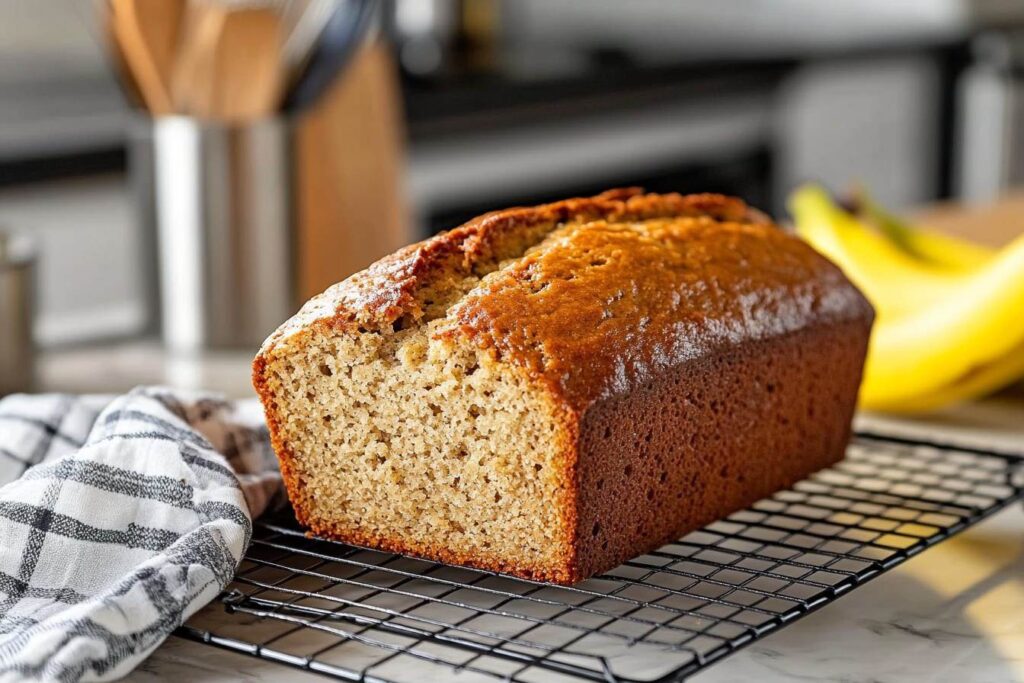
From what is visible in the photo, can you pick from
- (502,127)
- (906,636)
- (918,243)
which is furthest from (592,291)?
(502,127)

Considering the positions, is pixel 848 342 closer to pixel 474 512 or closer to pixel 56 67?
pixel 474 512

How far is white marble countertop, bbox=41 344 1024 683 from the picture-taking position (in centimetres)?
94

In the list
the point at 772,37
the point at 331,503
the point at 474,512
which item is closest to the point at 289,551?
the point at 331,503

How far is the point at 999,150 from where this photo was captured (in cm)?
432

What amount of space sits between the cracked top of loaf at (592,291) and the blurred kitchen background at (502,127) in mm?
612

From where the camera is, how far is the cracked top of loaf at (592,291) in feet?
3.30

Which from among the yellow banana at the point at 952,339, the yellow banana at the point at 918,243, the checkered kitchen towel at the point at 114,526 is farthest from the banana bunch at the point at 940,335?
the checkered kitchen towel at the point at 114,526

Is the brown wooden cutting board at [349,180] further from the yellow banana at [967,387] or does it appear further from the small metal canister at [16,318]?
the yellow banana at [967,387]

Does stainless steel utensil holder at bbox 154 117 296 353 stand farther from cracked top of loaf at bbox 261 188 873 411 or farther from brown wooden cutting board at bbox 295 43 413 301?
cracked top of loaf at bbox 261 188 873 411

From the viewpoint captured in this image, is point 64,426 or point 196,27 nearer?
point 64,426

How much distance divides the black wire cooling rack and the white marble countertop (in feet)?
0.06

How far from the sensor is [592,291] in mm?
1061

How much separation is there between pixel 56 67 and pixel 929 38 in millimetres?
2515

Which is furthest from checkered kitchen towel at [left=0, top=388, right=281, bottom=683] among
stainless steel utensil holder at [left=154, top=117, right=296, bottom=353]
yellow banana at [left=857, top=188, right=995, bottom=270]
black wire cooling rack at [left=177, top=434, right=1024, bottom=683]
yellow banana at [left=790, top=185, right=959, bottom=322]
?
yellow banana at [left=857, top=188, right=995, bottom=270]
